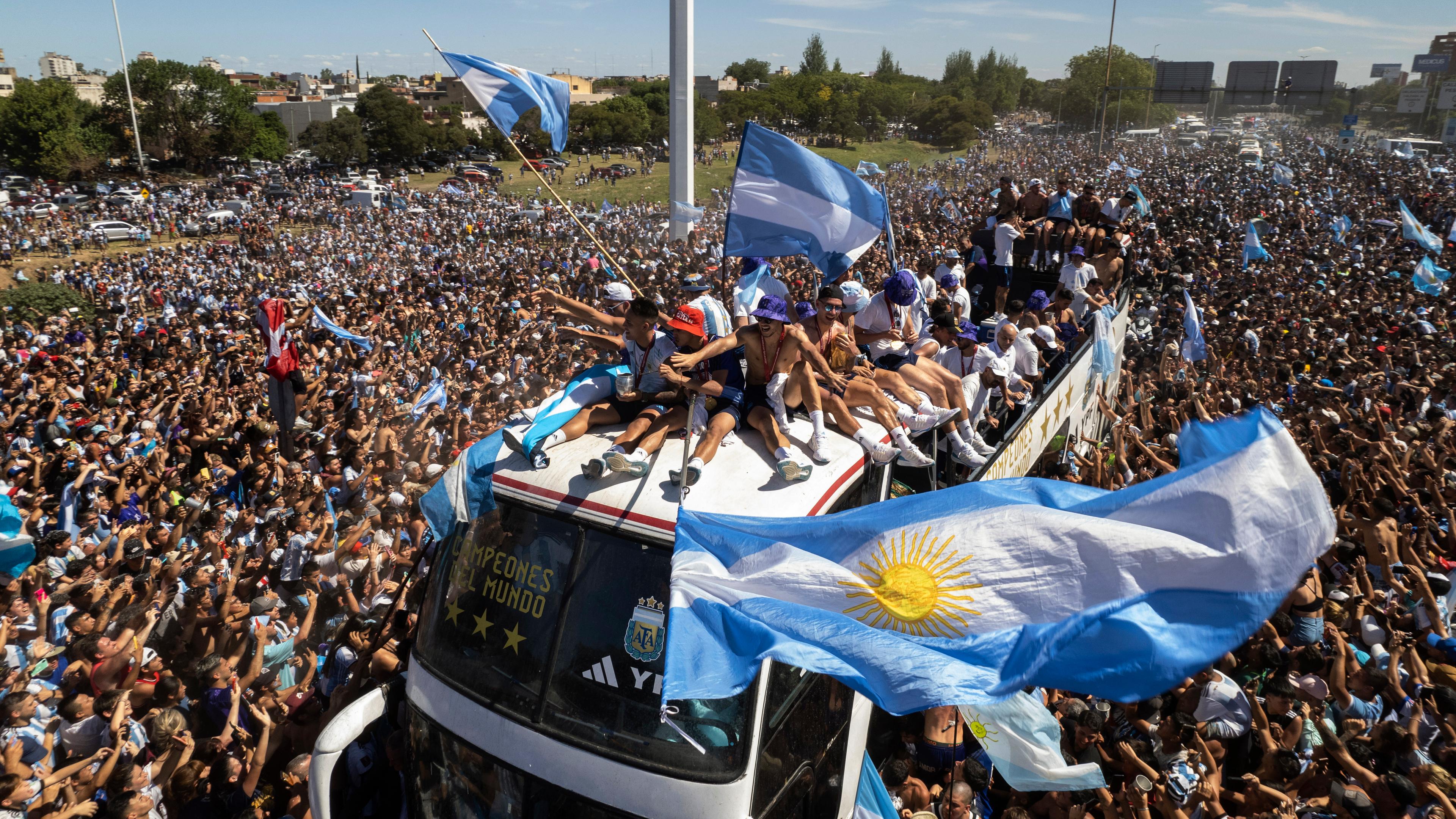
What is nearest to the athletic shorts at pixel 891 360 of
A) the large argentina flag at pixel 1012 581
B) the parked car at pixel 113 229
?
the large argentina flag at pixel 1012 581

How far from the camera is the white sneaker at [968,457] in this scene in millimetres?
6090

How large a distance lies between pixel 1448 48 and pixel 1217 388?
533 ft

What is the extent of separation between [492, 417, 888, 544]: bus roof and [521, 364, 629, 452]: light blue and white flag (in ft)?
0.38

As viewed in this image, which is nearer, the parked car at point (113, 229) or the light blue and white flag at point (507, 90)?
the light blue and white flag at point (507, 90)

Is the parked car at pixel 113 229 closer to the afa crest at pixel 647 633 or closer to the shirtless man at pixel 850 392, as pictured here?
the shirtless man at pixel 850 392

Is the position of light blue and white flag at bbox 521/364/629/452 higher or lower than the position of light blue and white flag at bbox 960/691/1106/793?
higher

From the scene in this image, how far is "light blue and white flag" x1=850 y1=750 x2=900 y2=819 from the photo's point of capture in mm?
4480

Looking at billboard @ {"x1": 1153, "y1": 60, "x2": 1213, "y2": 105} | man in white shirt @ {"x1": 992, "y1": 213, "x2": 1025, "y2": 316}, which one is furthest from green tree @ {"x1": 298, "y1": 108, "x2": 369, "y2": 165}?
billboard @ {"x1": 1153, "y1": 60, "x2": 1213, "y2": 105}

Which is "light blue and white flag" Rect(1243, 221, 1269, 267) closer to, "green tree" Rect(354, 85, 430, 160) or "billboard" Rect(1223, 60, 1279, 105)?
"green tree" Rect(354, 85, 430, 160)

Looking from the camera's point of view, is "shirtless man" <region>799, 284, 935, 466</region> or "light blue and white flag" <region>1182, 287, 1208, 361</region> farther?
"light blue and white flag" <region>1182, 287, 1208, 361</region>

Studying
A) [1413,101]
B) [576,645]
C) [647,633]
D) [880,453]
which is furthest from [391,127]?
[1413,101]

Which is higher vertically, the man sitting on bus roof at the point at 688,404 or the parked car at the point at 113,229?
the man sitting on bus roof at the point at 688,404

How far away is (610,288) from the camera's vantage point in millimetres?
6141

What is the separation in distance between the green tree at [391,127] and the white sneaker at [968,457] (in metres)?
77.4
